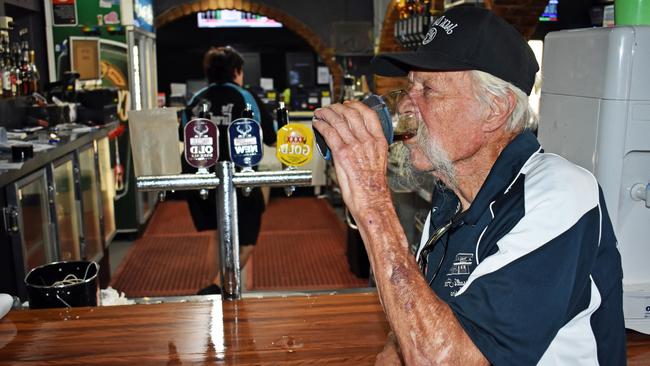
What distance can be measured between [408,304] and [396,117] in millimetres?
382

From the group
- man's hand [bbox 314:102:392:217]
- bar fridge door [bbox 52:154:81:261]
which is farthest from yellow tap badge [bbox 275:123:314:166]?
bar fridge door [bbox 52:154:81:261]

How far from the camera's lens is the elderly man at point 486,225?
961mm

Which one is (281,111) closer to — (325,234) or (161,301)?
(161,301)

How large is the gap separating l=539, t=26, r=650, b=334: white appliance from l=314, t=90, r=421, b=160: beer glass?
0.67m

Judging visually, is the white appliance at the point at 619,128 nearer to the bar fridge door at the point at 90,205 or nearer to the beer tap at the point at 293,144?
the beer tap at the point at 293,144

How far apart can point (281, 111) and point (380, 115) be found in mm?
489

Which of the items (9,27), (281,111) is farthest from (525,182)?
(9,27)

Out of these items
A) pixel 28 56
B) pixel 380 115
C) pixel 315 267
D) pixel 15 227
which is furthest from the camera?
pixel 315 267

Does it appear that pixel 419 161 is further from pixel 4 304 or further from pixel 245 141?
pixel 4 304

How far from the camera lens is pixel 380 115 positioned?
3.55 ft

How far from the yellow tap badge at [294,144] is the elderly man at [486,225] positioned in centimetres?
29

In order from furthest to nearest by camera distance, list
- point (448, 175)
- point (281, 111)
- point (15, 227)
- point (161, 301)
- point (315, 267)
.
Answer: point (315, 267)
point (15, 227)
point (161, 301)
point (281, 111)
point (448, 175)

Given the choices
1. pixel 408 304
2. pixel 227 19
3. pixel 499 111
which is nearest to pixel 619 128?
pixel 499 111

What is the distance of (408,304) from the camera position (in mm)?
998
